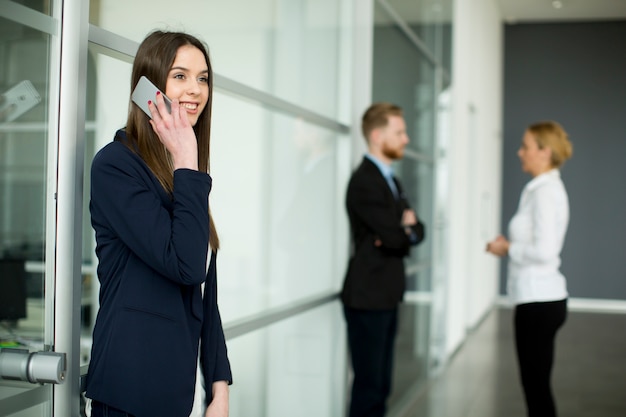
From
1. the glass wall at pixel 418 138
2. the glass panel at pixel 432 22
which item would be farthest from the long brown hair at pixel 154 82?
the glass panel at pixel 432 22

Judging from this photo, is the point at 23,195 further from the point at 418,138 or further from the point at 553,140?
the point at 418,138

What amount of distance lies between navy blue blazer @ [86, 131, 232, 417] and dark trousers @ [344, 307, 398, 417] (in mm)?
2366

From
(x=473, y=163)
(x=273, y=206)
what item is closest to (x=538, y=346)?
(x=273, y=206)

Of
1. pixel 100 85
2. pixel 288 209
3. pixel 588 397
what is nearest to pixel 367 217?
pixel 288 209

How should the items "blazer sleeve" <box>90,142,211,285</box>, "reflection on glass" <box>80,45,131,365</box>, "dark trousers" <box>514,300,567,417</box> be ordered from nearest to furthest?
"blazer sleeve" <box>90,142,211,285</box> < "reflection on glass" <box>80,45,131,365</box> < "dark trousers" <box>514,300,567,417</box>

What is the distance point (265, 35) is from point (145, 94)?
149cm

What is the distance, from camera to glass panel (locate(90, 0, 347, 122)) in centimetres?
229

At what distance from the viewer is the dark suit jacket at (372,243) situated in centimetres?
398

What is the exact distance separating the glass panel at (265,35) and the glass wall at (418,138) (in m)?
0.78

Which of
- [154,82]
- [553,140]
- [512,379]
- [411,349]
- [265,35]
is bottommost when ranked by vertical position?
[512,379]

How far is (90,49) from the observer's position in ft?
6.53

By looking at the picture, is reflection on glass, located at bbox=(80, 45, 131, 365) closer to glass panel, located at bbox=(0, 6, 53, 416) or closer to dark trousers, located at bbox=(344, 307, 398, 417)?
glass panel, located at bbox=(0, 6, 53, 416)


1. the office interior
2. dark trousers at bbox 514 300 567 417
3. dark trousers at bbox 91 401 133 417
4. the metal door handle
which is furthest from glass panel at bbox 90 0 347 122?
dark trousers at bbox 514 300 567 417

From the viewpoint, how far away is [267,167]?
319cm
